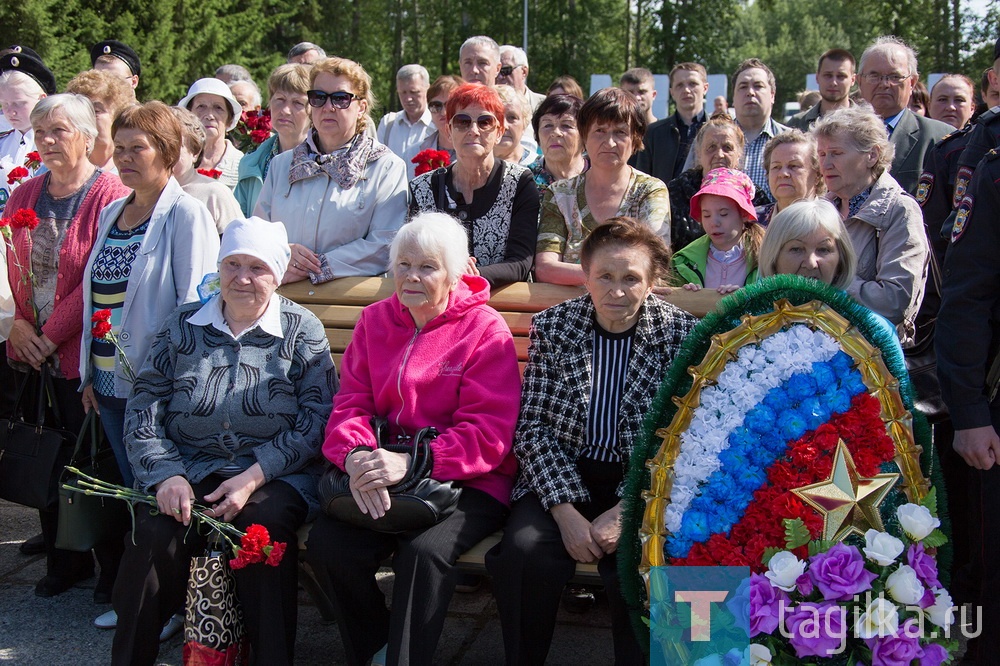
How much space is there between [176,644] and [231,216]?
190 centimetres

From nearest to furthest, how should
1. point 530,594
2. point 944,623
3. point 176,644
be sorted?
point 944,623, point 530,594, point 176,644

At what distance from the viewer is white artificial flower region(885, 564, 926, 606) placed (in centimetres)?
273

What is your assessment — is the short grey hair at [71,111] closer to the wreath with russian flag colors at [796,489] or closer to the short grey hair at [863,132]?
the wreath with russian flag colors at [796,489]

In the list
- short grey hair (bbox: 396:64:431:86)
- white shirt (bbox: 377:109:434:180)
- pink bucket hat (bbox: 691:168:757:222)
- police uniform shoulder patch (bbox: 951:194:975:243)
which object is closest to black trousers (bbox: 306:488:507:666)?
pink bucket hat (bbox: 691:168:757:222)

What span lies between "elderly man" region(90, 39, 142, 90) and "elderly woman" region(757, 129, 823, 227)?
14.8ft

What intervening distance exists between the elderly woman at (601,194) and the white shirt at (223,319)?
1191 millimetres

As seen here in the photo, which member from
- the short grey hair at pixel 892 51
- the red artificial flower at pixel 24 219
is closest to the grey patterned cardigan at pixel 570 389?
the red artificial flower at pixel 24 219

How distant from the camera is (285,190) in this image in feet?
15.1

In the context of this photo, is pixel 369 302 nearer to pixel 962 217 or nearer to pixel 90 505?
pixel 90 505

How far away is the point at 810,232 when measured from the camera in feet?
11.0

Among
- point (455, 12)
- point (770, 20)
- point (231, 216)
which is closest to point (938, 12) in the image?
point (455, 12)

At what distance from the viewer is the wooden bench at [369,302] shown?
13.0 ft

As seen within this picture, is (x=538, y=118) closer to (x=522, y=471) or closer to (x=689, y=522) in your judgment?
(x=522, y=471)

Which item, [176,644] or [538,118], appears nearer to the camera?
[176,644]
